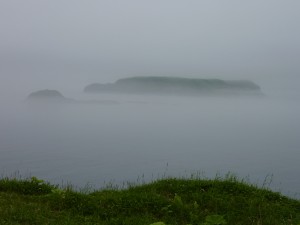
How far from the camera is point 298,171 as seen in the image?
2847 inches

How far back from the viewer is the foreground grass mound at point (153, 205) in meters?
12.8

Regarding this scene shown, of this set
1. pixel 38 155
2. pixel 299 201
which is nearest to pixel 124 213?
pixel 299 201

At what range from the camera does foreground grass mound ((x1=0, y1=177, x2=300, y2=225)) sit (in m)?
12.8

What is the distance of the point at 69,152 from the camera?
94.5 meters

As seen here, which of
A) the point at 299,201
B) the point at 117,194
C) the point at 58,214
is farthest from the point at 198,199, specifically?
the point at 58,214

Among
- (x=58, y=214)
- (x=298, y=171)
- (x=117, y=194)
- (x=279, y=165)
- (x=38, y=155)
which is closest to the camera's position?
(x=58, y=214)

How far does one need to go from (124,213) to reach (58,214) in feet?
7.15

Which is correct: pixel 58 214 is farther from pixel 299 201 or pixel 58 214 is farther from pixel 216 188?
pixel 299 201

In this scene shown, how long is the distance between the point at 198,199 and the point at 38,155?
262 feet

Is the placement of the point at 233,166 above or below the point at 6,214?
below

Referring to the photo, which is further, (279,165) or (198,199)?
(279,165)

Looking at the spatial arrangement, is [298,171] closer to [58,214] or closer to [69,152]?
[69,152]

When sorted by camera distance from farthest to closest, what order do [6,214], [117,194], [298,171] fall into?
[298,171] < [117,194] < [6,214]

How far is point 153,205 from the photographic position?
14.3 meters
